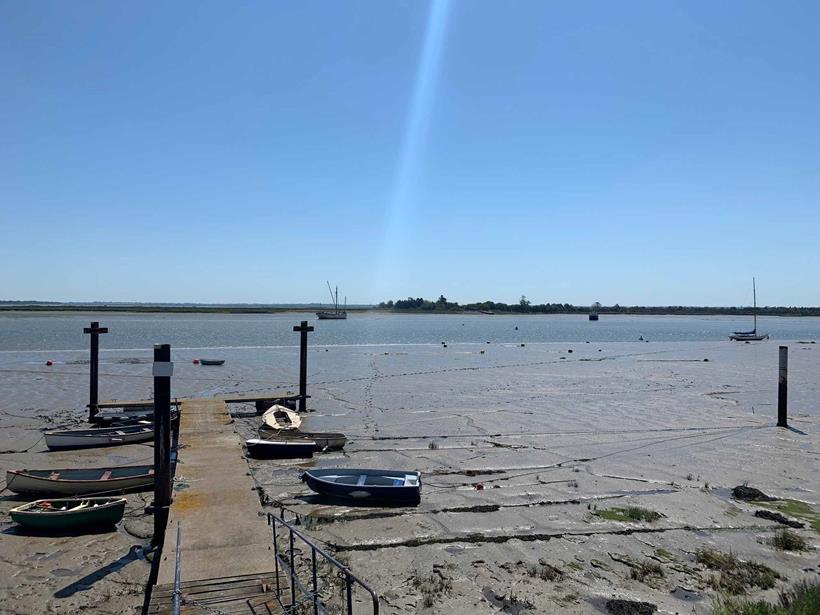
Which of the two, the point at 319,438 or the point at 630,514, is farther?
the point at 319,438

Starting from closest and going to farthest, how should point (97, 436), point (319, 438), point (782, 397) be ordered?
point (319, 438) < point (97, 436) < point (782, 397)

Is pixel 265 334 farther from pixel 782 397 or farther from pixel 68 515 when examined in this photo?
pixel 68 515

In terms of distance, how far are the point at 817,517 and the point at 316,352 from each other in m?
49.8

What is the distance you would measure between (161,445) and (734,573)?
963 centimetres

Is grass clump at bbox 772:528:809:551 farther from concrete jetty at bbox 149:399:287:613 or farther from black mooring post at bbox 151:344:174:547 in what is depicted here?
black mooring post at bbox 151:344:174:547

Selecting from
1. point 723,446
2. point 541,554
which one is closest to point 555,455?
point 723,446

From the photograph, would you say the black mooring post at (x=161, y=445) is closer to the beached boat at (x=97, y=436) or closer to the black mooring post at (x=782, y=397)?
the beached boat at (x=97, y=436)

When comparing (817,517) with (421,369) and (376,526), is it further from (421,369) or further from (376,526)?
(421,369)

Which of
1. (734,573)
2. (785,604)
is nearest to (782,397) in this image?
(734,573)

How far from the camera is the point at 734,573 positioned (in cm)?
983

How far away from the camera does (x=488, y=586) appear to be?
9.53m

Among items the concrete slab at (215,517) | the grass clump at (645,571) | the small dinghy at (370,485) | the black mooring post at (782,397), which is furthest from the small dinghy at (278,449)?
the black mooring post at (782,397)

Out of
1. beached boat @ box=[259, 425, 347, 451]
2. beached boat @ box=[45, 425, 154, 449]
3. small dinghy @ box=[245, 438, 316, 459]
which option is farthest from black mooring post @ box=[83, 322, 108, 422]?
small dinghy @ box=[245, 438, 316, 459]

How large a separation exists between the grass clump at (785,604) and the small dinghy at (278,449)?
11.5 meters
